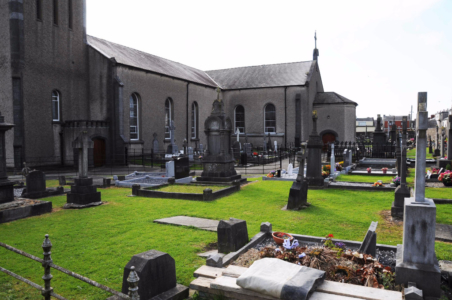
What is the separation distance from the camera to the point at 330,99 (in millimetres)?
36594

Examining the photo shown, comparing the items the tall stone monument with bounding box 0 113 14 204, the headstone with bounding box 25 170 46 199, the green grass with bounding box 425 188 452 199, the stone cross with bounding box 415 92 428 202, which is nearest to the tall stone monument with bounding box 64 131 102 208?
the tall stone monument with bounding box 0 113 14 204

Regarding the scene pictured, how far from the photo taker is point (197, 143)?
109 ft

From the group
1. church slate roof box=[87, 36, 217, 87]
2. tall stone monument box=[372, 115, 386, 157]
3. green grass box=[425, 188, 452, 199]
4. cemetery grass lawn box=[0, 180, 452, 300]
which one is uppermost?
church slate roof box=[87, 36, 217, 87]

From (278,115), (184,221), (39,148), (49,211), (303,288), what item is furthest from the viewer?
(278,115)

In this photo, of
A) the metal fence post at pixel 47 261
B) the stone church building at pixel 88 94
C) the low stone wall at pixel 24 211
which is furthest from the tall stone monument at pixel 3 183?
the stone church building at pixel 88 94

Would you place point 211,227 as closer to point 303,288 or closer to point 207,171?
point 303,288

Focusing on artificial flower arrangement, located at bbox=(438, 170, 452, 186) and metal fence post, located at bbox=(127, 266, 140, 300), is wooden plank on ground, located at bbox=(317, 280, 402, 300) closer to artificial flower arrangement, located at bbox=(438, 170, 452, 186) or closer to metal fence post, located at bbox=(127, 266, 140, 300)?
metal fence post, located at bbox=(127, 266, 140, 300)

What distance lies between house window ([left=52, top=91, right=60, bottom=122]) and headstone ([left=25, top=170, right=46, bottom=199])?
12346 mm

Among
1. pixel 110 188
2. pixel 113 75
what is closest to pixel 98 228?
pixel 110 188

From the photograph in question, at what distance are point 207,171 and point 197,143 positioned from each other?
19.0 m

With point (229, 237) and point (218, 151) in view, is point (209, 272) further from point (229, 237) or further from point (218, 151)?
point (218, 151)

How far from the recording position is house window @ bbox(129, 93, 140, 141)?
25.8 m

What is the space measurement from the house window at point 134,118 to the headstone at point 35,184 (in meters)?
14.3

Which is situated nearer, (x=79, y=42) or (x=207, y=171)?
(x=207, y=171)
